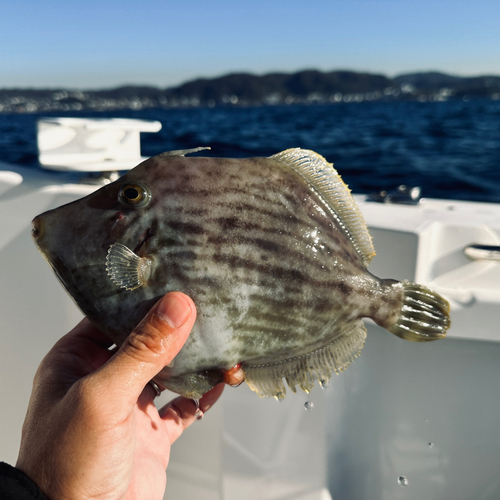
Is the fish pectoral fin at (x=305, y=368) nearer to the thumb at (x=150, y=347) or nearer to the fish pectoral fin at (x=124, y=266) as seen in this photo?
the thumb at (x=150, y=347)

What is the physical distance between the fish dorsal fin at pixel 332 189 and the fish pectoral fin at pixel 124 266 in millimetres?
452

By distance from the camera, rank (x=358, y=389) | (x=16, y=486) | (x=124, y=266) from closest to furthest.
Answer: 1. (x=124, y=266)
2. (x=16, y=486)
3. (x=358, y=389)

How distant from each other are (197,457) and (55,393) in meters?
1.26

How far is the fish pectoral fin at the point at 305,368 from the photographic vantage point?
4.35ft

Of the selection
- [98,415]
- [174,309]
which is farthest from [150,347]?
[98,415]

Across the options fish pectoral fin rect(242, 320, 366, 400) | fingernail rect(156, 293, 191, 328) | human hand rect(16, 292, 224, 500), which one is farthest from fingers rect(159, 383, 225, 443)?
fingernail rect(156, 293, 191, 328)

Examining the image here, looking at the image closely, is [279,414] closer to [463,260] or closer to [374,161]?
[463,260]

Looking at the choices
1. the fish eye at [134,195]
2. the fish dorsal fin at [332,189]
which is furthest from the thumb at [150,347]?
the fish dorsal fin at [332,189]

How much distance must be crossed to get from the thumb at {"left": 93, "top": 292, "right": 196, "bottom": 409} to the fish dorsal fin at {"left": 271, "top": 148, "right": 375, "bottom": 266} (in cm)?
47

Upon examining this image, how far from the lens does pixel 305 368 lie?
1.34 meters

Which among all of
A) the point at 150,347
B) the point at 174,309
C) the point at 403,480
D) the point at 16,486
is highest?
the point at 174,309

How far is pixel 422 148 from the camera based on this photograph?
15305 mm

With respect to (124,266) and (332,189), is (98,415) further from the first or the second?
(332,189)

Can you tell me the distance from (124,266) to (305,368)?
600mm
